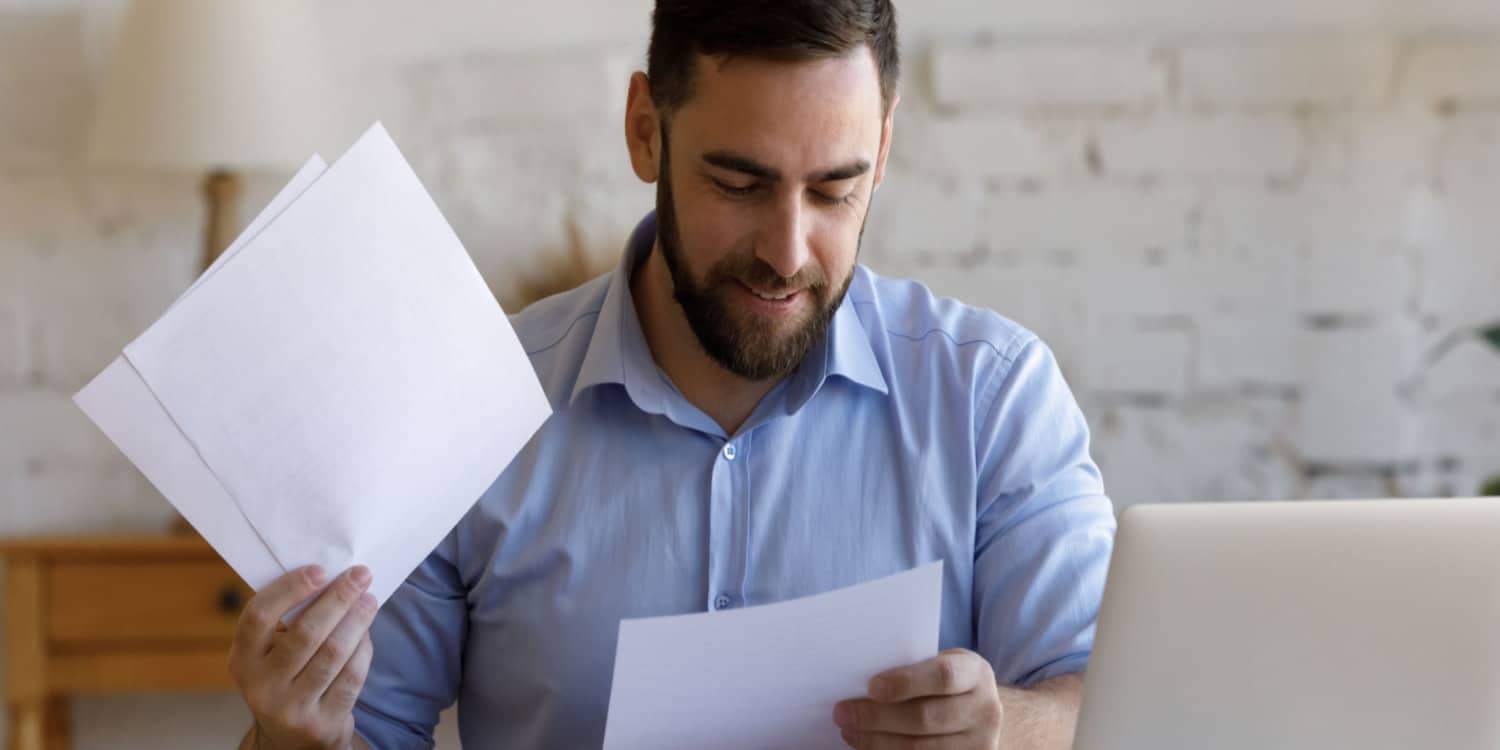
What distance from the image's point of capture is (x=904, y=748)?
39.8 inches

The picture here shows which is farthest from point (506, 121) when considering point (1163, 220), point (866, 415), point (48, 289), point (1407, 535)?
point (1407, 535)

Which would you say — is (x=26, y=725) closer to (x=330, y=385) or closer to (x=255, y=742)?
(x=255, y=742)

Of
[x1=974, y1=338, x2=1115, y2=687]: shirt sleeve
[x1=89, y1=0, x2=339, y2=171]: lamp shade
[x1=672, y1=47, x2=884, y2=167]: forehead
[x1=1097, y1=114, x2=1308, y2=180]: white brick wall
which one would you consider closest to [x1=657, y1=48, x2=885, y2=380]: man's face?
[x1=672, y1=47, x2=884, y2=167]: forehead

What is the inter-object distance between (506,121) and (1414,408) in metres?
1.34

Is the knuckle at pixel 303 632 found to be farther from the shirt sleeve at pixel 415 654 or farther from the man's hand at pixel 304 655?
the shirt sleeve at pixel 415 654

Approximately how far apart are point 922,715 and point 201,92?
1409 millimetres

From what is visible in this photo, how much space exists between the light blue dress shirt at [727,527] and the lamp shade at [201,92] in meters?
0.89

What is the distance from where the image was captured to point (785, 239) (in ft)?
3.94

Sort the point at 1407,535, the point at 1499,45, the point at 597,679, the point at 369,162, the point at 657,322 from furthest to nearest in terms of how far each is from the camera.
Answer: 1. the point at 1499,45
2. the point at 657,322
3. the point at 597,679
4. the point at 369,162
5. the point at 1407,535

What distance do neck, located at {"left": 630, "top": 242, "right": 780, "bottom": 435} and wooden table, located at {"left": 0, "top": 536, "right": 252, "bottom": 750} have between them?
90 centimetres

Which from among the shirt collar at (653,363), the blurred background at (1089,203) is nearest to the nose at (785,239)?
the shirt collar at (653,363)

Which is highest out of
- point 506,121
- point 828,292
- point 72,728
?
point 506,121

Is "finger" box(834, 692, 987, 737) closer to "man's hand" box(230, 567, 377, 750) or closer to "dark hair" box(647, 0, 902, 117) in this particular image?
"man's hand" box(230, 567, 377, 750)

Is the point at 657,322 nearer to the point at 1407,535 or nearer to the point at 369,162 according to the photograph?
the point at 369,162
